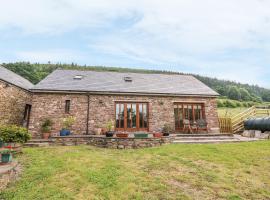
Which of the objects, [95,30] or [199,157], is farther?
[95,30]

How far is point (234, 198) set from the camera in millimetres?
4082

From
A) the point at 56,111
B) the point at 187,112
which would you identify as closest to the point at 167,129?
the point at 187,112

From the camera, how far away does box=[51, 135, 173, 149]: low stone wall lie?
10.1 m

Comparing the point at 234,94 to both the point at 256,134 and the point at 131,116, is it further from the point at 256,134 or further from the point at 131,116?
the point at 131,116

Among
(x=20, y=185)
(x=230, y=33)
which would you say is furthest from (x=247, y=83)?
(x=20, y=185)

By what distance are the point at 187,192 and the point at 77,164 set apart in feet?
13.4

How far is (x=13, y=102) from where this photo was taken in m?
12.8

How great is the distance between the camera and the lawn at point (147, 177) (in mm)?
4234

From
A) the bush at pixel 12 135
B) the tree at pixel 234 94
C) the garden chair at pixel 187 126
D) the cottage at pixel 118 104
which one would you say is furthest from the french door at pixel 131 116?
the tree at pixel 234 94

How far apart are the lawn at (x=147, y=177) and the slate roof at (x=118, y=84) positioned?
6.14 metres

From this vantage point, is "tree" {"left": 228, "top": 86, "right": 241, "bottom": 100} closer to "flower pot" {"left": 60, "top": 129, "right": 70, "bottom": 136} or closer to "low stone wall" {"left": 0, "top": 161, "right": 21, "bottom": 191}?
"flower pot" {"left": 60, "top": 129, "right": 70, "bottom": 136}

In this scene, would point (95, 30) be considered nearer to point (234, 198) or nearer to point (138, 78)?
point (138, 78)

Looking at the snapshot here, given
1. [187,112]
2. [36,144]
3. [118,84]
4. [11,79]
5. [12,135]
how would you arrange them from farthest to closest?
[118,84] → [187,112] → [11,79] → [36,144] → [12,135]

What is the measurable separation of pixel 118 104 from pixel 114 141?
3.56m
